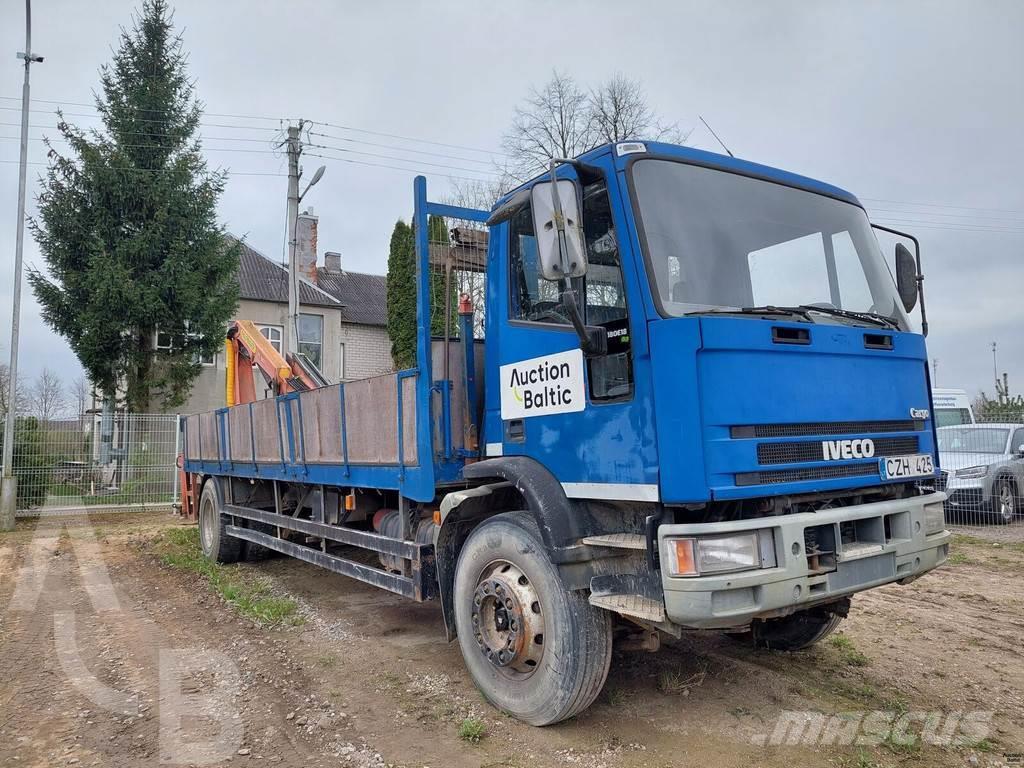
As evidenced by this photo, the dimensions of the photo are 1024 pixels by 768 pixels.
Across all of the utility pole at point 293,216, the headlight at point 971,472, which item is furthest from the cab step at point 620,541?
the utility pole at point 293,216

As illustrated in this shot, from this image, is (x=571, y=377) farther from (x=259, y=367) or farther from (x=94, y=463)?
(x=94, y=463)

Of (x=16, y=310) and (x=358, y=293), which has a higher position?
(x=358, y=293)

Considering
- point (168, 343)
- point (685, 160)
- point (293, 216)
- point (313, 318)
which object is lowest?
point (685, 160)

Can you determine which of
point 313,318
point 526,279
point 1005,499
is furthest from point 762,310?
point 313,318

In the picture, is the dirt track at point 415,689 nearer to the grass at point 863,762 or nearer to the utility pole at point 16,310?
A: the grass at point 863,762

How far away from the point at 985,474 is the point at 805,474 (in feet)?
30.6

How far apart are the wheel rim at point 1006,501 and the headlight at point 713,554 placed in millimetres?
9872

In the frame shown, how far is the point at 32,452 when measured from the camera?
13719mm

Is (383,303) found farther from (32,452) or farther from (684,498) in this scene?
(684,498)

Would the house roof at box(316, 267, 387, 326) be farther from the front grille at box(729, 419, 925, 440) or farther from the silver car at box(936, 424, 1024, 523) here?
the front grille at box(729, 419, 925, 440)

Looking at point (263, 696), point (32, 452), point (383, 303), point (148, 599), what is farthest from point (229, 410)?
point (383, 303)

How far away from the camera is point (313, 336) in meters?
24.5

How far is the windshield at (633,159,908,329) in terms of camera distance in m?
3.36

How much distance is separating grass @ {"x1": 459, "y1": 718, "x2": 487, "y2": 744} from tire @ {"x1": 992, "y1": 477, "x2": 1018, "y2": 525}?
1004 cm
